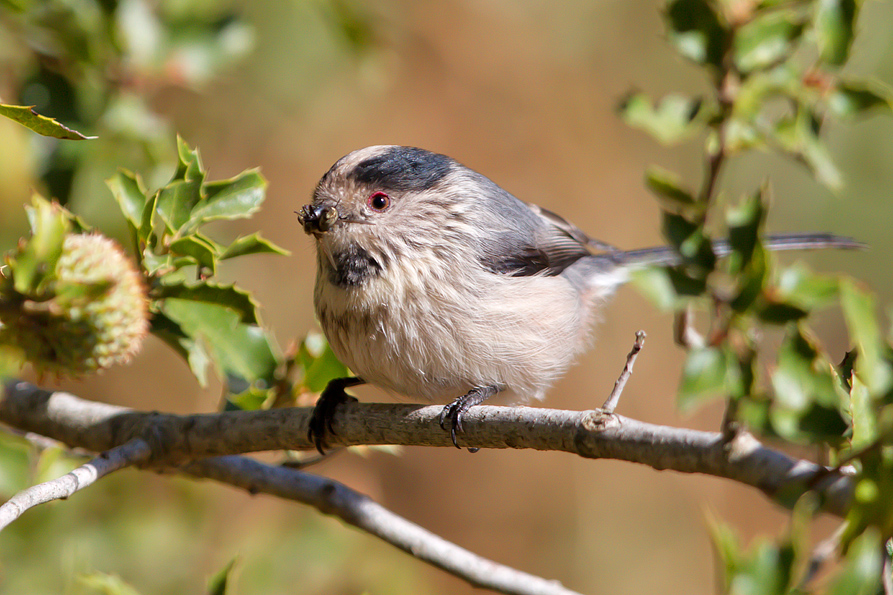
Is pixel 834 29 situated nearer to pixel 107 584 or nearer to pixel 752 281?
pixel 752 281

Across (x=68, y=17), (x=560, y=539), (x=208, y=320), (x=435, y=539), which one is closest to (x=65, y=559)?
(x=208, y=320)

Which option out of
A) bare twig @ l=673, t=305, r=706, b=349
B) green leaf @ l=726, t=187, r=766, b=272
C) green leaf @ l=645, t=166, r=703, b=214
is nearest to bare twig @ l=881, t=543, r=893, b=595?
green leaf @ l=726, t=187, r=766, b=272

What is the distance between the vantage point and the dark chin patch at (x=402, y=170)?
2.88 m

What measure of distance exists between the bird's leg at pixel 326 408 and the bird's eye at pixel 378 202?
0.65 m

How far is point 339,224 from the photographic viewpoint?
9.23ft

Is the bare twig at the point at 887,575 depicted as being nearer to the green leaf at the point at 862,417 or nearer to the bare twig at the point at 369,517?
the green leaf at the point at 862,417

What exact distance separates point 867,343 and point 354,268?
1.80 meters

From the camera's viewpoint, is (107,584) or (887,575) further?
(107,584)

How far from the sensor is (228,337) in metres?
2.42

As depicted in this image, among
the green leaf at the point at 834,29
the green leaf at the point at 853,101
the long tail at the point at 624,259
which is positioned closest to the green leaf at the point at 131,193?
the long tail at the point at 624,259

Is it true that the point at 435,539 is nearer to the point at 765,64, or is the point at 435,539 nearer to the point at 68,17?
the point at 765,64

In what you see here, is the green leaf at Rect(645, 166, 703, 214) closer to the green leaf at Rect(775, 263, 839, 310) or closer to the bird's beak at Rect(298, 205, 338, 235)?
the green leaf at Rect(775, 263, 839, 310)

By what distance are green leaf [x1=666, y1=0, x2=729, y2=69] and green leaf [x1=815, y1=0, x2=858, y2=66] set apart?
29 centimetres

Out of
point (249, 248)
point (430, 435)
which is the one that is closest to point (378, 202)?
point (249, 248)
